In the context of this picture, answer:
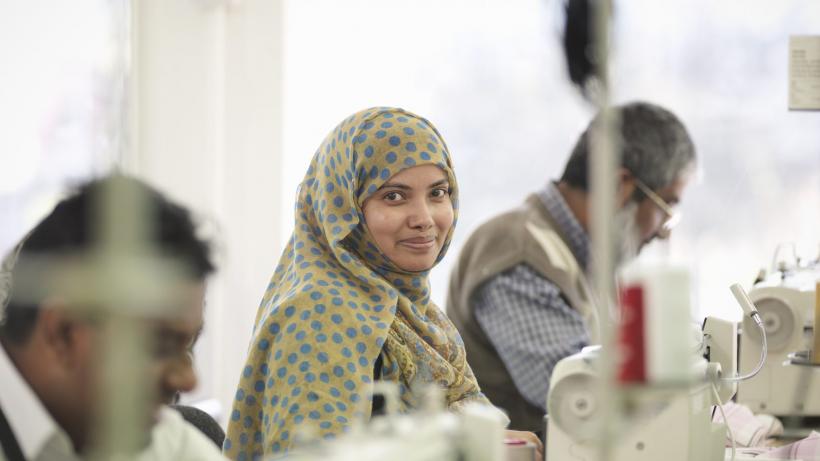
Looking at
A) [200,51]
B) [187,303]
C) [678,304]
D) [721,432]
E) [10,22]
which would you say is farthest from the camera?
[200,51]

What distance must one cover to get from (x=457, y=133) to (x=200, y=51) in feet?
3.37

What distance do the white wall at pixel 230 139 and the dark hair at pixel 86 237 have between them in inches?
58.9

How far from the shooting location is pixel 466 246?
2674 mm

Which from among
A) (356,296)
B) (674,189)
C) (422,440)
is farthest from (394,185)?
(674,189)

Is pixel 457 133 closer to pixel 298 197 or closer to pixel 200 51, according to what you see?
pixel 200 51

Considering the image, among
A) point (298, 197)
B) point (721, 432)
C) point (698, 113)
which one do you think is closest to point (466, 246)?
point (298, 197)

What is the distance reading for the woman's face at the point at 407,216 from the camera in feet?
6.05

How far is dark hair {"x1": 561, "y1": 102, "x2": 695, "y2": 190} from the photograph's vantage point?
8.68 ft

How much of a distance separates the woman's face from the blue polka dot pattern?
2 centimetres

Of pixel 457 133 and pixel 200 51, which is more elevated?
pixel 200 51

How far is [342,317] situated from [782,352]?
1.43 meters

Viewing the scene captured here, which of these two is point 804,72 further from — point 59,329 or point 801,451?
point 59,329

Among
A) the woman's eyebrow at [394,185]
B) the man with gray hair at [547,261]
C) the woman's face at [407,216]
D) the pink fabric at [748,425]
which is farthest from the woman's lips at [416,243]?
the pink fabric at [748,425]

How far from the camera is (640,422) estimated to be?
163cm
